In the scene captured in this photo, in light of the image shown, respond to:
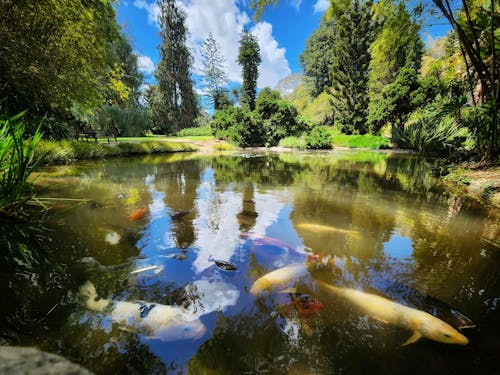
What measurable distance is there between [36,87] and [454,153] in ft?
49.6

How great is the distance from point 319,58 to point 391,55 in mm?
18779

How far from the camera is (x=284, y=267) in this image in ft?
9.44

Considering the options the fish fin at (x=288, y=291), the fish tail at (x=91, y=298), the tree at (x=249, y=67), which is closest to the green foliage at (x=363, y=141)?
the tree at (x=249, y=67)

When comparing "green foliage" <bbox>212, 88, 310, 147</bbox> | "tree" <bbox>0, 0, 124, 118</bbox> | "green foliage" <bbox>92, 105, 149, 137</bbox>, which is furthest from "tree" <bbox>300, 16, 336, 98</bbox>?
"tree" <bbox>0, 0, 124, 118</bbox>

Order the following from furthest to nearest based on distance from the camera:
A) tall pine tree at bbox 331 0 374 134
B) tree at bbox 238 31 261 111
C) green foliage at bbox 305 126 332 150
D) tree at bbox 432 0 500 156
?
tree at bbox 238 31 261 111 < tall pine tree at bbox 331 0 374 134 < green foliage at bbox 305 126 332 150 < tree at bbox 432 0 500 156

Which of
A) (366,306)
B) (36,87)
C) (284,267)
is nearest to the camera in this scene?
(366,306)

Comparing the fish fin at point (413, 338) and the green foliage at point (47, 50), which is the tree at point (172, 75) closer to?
the green foliage at point (47, 50)

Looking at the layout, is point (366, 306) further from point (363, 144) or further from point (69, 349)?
point (363, 144)

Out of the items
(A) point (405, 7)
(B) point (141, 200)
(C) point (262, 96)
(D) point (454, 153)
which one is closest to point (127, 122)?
(C) point (262, 96)

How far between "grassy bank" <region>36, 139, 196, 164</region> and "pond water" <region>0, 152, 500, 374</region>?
6526mm

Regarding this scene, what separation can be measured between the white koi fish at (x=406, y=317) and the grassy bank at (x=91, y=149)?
32.5 feet

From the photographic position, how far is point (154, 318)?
195 cm

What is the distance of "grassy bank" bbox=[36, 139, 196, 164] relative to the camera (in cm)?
1052

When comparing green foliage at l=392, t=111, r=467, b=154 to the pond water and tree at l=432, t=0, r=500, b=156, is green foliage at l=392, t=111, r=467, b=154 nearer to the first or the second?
tree at l=432, t=0, r=500, b=156
